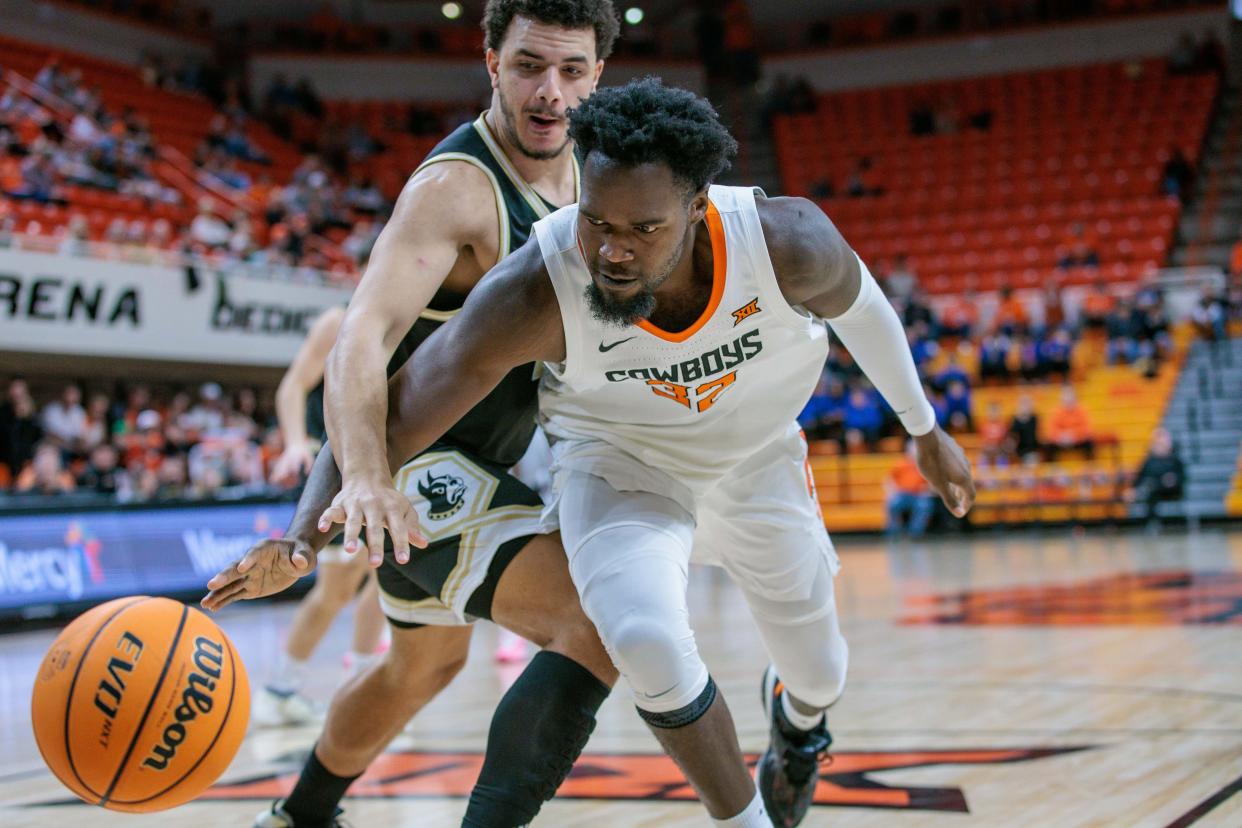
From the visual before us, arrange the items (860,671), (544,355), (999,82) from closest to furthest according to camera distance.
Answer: (544,355) → (860,671) → (999,82)

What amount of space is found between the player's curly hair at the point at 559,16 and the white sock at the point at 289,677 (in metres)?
3.19

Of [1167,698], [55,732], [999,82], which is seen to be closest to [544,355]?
[55,732]

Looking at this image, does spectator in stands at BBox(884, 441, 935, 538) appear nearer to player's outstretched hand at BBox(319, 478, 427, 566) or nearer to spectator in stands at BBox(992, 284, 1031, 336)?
spectator in stands at BBox(992, 284, 1031, 336)

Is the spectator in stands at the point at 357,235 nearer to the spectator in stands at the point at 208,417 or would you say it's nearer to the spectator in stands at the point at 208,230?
the spectator in stands at the point at 208,230

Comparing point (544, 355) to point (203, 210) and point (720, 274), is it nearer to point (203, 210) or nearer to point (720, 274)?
point (720, 274)

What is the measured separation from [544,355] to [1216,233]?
794 inches

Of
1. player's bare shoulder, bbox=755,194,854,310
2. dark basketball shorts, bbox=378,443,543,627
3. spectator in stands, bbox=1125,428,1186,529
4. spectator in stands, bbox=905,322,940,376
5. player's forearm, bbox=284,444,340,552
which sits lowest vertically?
spectator in stands, bbox=1125,428,1186,529

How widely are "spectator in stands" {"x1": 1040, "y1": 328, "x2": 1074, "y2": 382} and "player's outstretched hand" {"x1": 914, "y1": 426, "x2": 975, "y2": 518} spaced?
1498cm

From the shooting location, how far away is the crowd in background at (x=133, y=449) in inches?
462

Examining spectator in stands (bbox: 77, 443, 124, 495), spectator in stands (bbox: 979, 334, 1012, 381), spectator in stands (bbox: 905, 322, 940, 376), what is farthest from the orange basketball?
spectator in stands (bbox: 979, 334, 1012, 381)

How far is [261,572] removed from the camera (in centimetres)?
244

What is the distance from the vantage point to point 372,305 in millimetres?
2893

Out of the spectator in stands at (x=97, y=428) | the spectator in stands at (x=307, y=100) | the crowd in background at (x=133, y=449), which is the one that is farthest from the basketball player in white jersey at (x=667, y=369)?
the spectator in stands at (x=307, y=100)

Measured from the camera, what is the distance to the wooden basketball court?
3.68 m
